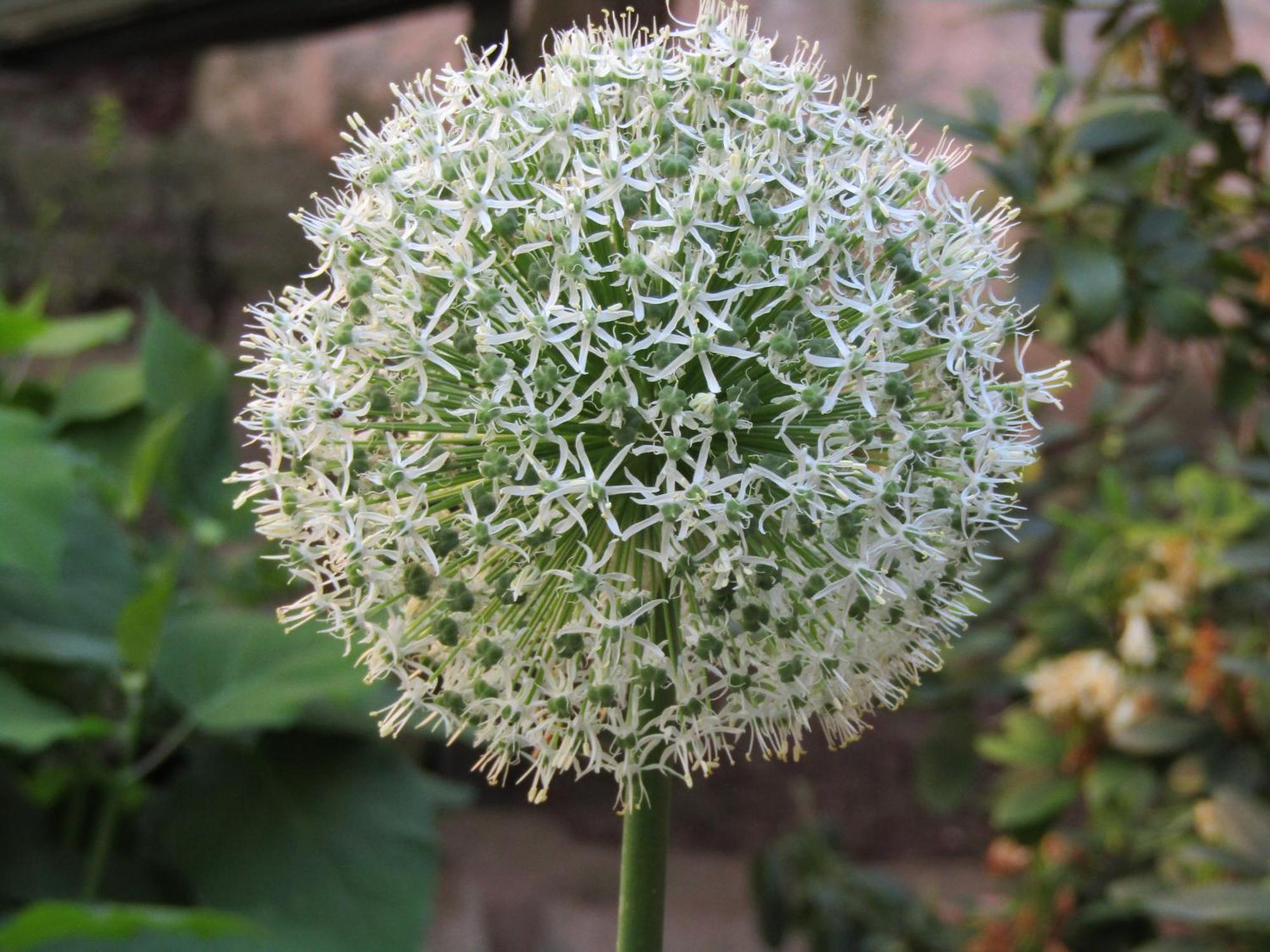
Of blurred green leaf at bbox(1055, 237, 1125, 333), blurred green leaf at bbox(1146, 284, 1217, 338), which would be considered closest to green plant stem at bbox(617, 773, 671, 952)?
blurred green leaf at bbox(1055, 237, 1125, 333)

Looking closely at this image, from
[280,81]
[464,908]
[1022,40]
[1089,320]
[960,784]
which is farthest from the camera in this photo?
[280,81]

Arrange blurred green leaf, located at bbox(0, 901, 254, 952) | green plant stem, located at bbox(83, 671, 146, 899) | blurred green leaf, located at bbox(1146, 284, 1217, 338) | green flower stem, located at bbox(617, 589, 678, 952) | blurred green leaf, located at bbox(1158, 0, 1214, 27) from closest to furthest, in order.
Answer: green flower stem, located at bbox(617, 589, 678, 952)
blurred green leaf, located at bbox(0, 901, 254, 952)
blurred green leaf, located at bbox(1158, 0, 1214, 27)
blurred green leaf, located at bbox(1146, 284, 1217, 338)
green plant stem, located at bbox(83, 671, 146, 899)

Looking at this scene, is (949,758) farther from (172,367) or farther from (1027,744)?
(172,367)

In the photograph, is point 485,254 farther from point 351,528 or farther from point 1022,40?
point 1022,40

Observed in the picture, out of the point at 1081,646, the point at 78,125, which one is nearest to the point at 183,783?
the point at 1081,646

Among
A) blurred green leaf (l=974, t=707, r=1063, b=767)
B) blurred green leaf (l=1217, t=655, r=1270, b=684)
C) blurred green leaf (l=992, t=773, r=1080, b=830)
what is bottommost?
blurred green leaf (l=992, t=773, r=1080, b=830)

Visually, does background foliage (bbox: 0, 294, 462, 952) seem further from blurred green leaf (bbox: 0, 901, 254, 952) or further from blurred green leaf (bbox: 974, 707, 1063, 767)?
blurred green leaf (bbox: 974, 707, 1063, 767)

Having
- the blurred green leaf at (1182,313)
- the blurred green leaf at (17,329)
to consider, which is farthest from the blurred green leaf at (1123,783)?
the blurred green leaf at (17,329)
